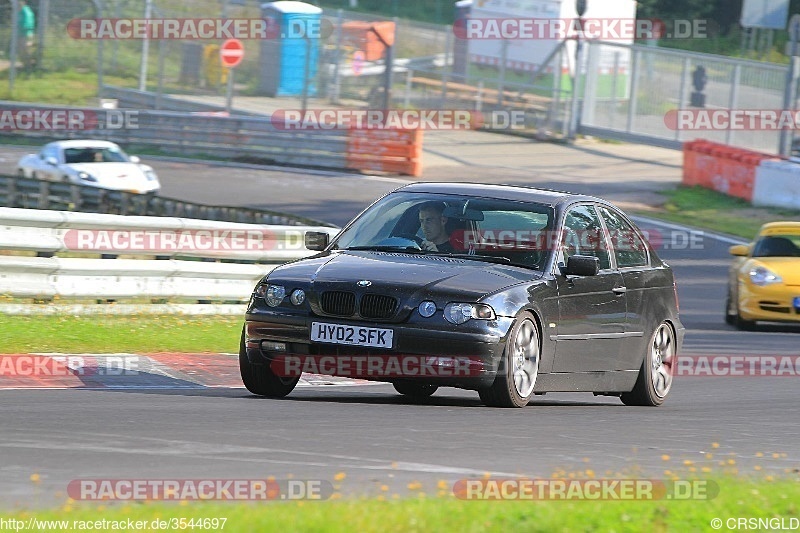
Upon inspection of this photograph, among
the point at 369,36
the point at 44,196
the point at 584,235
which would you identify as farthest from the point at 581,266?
A: the point at 369,36

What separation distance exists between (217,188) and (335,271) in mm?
21655

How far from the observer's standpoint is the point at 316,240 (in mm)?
9492

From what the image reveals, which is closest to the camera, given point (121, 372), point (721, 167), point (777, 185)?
point (121, 372)

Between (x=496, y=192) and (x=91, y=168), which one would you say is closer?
(x=496, y=192)

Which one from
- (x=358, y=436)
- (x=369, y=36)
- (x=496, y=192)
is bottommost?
(x=358, y=436)

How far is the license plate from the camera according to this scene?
8359mm

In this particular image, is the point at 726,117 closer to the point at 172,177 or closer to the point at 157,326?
the point at 172,177

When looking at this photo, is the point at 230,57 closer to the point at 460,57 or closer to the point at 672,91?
the point at 460,57

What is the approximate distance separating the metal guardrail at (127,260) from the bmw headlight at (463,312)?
16.0 ft

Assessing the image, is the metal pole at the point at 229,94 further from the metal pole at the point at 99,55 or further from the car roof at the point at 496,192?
Result: the car roof at the point at 496,192

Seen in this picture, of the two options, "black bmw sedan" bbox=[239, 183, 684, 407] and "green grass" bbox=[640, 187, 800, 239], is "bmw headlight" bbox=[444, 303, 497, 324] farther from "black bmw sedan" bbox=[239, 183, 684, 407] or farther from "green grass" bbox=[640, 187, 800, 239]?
"green grass" bbox=[640, 187, 800, 239]

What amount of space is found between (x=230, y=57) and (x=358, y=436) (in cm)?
3048

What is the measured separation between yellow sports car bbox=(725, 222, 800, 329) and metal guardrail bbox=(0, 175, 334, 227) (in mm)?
5937

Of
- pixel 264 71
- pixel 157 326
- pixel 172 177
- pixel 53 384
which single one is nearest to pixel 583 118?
pixel 264 71
